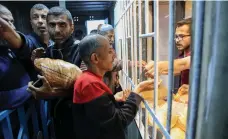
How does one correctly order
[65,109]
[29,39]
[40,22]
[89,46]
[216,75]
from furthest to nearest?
[40,22], [29,39], [65,109], [89,46], [216,75]

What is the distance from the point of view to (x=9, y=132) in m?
1.20

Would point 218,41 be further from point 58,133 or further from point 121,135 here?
point 58,133

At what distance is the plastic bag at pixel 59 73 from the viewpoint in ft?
2.91

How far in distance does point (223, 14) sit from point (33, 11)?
77.6 inches

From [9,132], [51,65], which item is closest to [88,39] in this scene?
[51,65]

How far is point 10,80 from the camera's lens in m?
1.30

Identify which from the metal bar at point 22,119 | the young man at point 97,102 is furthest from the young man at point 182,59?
the metal bar at point 22,119

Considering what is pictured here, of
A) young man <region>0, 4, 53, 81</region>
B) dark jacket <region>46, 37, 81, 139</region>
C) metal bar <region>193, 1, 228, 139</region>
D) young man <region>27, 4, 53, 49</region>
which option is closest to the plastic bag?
dark jacket <region>46, 37, 81, 139</region>

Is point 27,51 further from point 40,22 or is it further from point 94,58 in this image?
point 94,58

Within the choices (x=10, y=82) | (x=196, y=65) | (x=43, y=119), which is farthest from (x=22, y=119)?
(x=196, y=65)

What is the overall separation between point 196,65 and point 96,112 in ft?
1.79

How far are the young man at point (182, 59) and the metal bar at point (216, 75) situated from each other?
42cm

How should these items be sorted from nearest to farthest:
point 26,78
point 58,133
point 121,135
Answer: point 121,135 < point 58,133 < point 26,78

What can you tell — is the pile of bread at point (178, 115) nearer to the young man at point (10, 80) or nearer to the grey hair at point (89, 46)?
the grey hair at point (89, 46)
